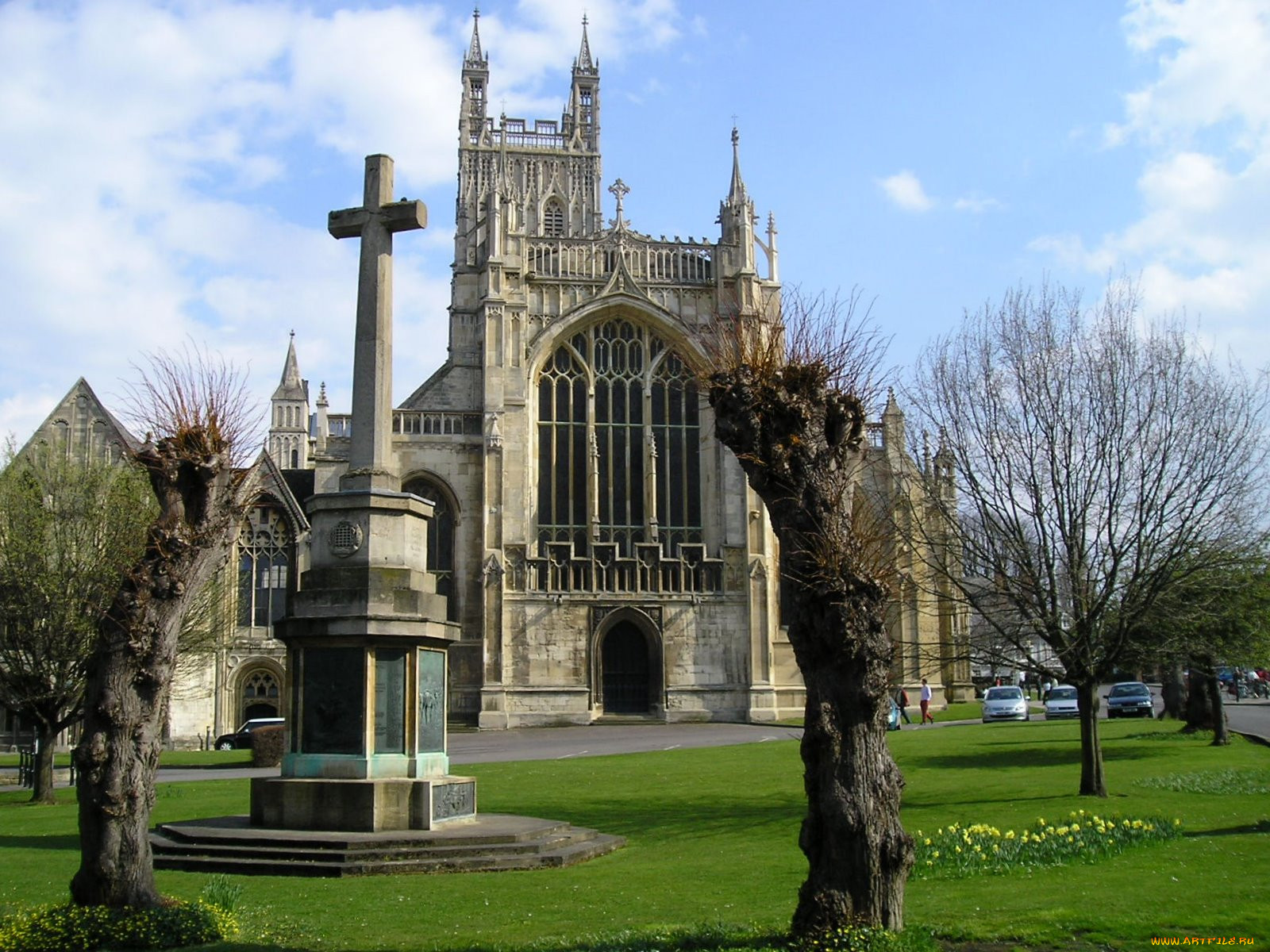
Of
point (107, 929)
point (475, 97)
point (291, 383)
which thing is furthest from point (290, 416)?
point (107, 929)

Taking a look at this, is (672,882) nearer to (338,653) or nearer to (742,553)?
(338,653)

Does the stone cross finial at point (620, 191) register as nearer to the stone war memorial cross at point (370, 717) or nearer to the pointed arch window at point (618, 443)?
the pointed arch window at point (618, 443)

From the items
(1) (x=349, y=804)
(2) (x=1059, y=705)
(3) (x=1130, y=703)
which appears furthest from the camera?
(2) (x=1059, y=705)

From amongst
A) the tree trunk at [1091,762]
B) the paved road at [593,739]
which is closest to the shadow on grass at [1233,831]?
the tree trunk at [1091,762]

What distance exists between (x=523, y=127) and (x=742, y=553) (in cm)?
5161

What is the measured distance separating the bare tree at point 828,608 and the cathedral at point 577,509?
32.0 m

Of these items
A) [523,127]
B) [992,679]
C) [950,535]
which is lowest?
[992,679]

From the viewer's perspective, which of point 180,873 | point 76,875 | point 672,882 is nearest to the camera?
point 76,875

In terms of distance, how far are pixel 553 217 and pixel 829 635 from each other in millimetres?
77626

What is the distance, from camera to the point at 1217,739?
26.2m

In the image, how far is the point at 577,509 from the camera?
4662 cm

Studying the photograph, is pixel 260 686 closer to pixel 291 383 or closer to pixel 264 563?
pixel 264 563

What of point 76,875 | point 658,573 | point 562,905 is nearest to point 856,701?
point 562,905

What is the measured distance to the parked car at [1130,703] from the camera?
40.3 metres
